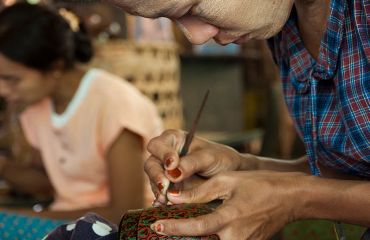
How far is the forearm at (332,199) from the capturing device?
4.54ft

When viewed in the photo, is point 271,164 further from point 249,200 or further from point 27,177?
point 27,177

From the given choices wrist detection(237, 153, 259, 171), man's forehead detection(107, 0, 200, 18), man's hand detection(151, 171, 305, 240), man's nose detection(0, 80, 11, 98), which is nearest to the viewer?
man's forehead detection(107, 0, 200, 18)

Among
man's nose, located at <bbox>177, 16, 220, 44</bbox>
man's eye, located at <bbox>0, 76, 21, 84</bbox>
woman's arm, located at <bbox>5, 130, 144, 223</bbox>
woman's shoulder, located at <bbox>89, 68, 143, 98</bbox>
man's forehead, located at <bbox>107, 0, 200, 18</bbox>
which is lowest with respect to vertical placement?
woman's arm, located at <bbox>5, 130, 144, 223</bbox>

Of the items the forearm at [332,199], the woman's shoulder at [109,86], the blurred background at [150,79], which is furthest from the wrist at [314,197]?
the woman's shoulder at [109,86]

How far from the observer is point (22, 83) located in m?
2.66

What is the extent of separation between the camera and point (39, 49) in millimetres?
2602

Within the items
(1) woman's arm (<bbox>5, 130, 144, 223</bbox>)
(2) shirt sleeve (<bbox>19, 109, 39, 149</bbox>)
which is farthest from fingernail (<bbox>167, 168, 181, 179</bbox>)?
(2) shirt sleeve (<bbox>19, 109, 39, 149</bbox>)

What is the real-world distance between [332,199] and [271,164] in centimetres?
42

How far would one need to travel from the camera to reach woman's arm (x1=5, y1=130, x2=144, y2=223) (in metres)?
2.54

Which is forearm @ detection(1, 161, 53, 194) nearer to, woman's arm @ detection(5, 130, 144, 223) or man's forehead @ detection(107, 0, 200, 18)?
woman's arm @ detection(5, 130, 144, 223)

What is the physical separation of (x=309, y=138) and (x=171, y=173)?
0.35 metres

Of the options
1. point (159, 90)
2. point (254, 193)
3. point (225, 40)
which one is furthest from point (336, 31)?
point (159, 90)

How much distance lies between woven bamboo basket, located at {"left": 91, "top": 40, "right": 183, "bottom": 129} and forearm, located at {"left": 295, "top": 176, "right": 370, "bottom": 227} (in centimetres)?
193

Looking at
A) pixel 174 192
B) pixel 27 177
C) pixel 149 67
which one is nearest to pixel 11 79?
pixel 27 177
